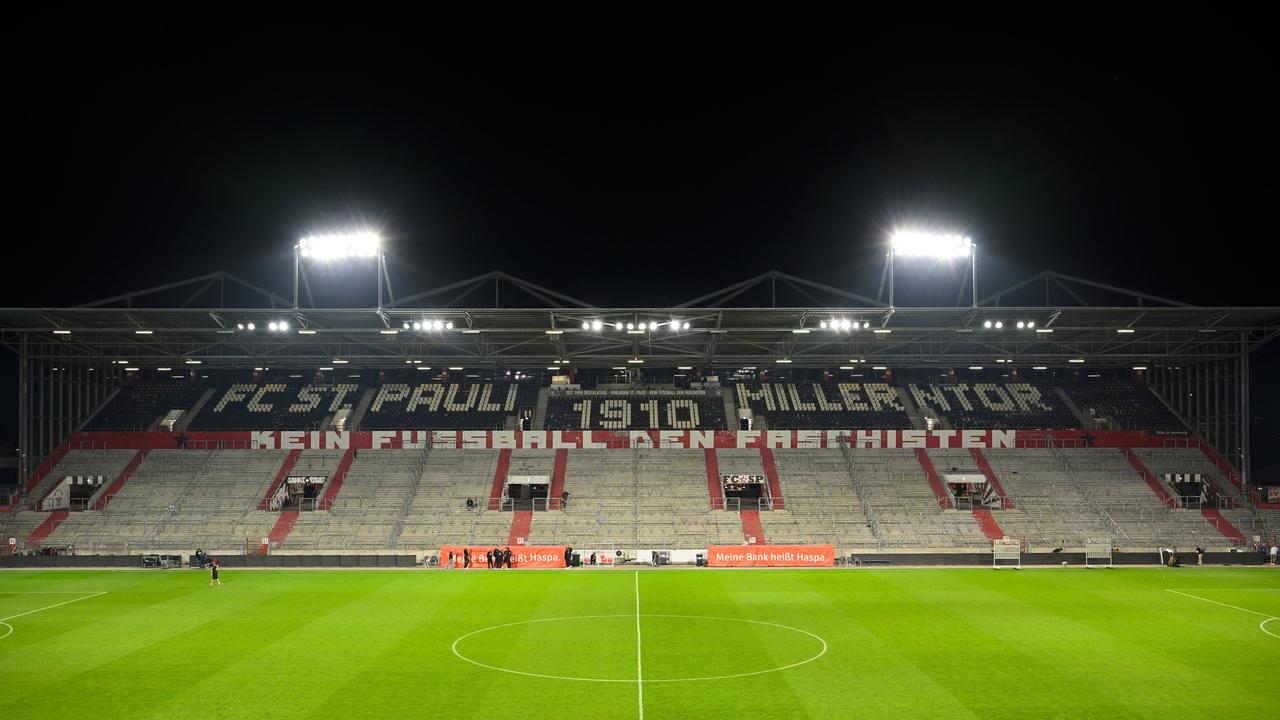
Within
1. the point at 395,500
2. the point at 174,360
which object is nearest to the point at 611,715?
the point at 395,500

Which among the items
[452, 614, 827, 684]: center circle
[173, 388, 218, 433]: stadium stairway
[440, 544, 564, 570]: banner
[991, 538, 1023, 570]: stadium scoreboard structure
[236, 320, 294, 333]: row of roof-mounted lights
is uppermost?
[236, 320, 294, 333]: row of roof-mounted lights

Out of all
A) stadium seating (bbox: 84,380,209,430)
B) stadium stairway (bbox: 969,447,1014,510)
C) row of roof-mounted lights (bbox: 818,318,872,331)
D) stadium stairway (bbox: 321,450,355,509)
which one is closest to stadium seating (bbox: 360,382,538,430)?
stadium stairway (bbox: 321,450,355,509)

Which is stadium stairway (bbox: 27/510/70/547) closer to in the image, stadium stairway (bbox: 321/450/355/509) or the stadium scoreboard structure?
stadium stairway (bbox: 321/450/355/509)

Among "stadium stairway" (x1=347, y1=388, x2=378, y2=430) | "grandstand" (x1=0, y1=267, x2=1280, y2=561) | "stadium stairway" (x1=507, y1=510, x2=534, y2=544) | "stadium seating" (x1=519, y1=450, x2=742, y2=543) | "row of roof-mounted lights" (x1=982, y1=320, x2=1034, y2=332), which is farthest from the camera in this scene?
"stadium stairway" (x1=347, y1=388, x2=378, y2=430)

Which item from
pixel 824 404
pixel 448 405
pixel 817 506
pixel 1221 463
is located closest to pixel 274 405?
pixel 448 405

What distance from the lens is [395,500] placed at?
175ft

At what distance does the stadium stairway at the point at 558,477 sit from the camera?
53562 mm

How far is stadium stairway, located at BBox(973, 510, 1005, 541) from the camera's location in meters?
49.7

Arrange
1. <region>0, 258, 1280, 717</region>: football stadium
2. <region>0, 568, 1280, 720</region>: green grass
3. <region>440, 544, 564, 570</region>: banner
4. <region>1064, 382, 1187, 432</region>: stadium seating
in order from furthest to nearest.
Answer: <region>1064, 382, 1187, 432</region>: stadium seating → <region>440, 544, 564, 570</region>: banner → <region>0, 258, 1280, 717</region>: football stadium → <region>0, 568, 1280, 720</region>: green grass

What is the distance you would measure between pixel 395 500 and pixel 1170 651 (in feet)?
131

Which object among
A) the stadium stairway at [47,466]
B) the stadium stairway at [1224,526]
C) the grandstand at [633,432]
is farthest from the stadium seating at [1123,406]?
the stadium stairway at [47,466]

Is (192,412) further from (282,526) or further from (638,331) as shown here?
(638,331)

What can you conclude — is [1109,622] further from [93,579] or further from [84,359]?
[84,359]

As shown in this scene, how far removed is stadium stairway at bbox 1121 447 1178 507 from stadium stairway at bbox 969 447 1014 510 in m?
8.37
